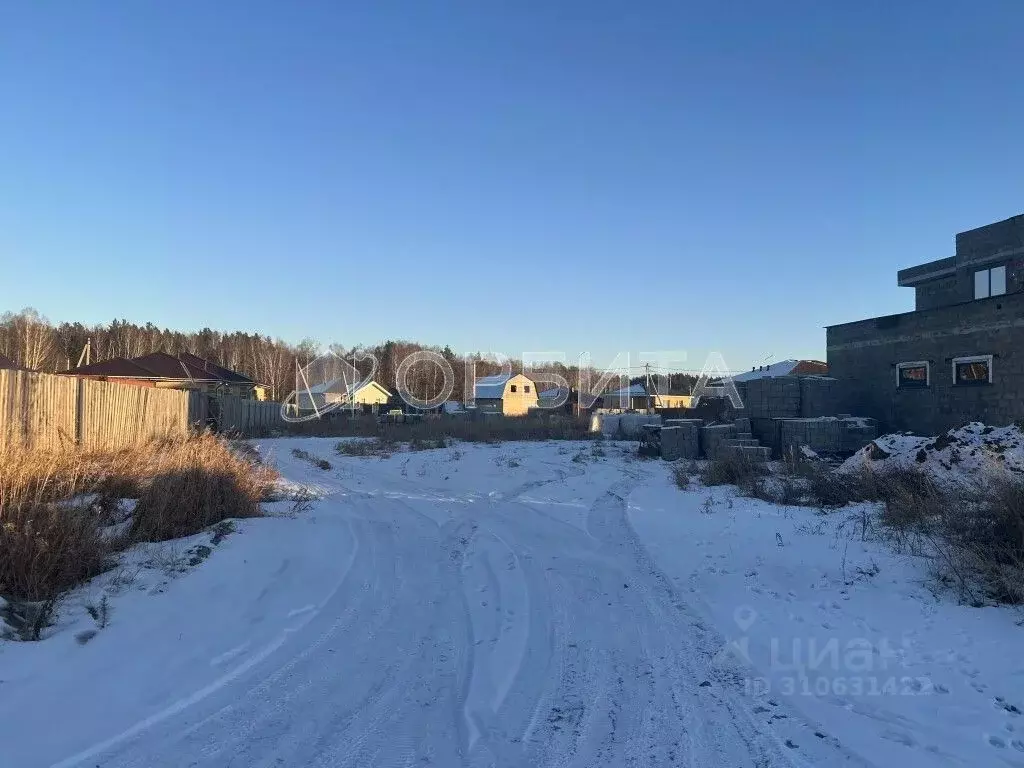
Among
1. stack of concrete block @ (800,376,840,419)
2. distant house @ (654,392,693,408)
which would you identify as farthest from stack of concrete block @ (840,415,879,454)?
distant house @ (654,392,693,408)

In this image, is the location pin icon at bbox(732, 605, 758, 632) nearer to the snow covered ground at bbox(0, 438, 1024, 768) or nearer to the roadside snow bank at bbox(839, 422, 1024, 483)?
the snow covered ground at bbox(0, 438, 1024, 768)

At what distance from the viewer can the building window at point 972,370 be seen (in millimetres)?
17484

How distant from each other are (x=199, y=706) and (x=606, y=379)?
7093 cm

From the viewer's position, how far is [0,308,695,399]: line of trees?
5762 centimetres

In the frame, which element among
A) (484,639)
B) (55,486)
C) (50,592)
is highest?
(55,486)

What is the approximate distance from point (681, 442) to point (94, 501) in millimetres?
17700

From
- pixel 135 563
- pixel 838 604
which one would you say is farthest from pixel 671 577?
pixel 135 563

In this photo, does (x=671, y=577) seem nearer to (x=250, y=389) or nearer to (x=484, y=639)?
(x=484, y=639)

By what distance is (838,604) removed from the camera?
5754 mm

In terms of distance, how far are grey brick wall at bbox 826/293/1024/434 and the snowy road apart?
14.7 m

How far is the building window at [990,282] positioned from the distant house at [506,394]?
44.0m

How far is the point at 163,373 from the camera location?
3281 cm

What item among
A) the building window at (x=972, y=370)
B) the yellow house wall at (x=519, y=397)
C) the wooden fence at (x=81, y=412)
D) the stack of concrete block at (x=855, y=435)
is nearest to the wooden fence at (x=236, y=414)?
the wooden fence at (x=81, y=412)

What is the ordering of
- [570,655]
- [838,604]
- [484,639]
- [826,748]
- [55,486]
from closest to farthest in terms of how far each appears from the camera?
[826,748]
[570,655]
[484,639]
[838,604]
[55,486]
